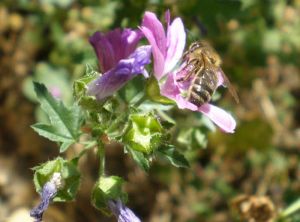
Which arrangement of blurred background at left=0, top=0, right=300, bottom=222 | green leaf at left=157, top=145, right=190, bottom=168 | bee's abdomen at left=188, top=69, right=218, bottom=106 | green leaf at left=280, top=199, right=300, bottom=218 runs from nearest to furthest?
bee's abdomen at left=188, top=69, right=218, bottom=106 < green leaf at left=157, top=145, right=190, bottom=168 < green leaf at left=280, top=199, right=300, bottom=218 < blurred background at left=0, top=0, right=300, bottom=222

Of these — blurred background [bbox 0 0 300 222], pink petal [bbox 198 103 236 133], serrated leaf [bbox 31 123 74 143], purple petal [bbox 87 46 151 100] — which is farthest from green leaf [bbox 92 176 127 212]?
blurred background [bbox 0 0 300 222]

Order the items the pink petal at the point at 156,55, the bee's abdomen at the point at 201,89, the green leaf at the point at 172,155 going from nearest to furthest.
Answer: the pink petal at the point at 156,55, the bee's abdomen at the point at 201,89, the green leaf at the point at 172,155

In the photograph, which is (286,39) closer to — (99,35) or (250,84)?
(250,84)

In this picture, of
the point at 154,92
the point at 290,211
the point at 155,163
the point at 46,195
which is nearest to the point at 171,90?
the point at 154,92

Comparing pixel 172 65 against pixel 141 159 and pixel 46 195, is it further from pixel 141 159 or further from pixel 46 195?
pixel 46 195

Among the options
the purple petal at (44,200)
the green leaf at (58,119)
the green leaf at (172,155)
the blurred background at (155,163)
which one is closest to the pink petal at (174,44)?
the green leaf at (172,155)

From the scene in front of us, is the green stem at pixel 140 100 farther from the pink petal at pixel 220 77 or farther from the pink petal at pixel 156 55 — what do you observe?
the pink petal at pixel 220 77

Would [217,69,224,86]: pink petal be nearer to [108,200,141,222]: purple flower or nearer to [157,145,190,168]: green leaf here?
[157,145,190,168]: green leaf
